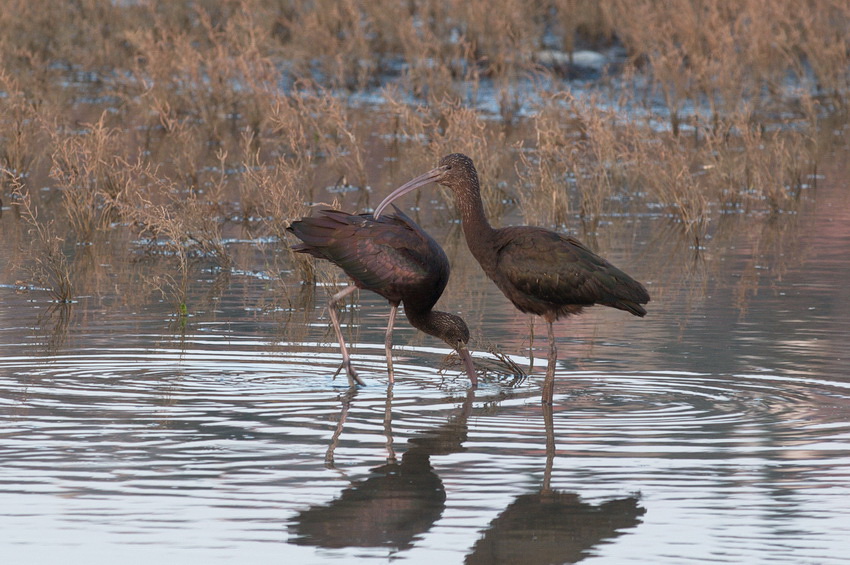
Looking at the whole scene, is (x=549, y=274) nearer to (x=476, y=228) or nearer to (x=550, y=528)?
(x=476, y=228)

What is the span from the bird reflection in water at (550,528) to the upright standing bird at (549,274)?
184 cm

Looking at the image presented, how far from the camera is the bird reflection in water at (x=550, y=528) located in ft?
16.8

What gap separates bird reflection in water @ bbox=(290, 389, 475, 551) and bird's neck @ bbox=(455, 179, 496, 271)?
1.37 metres

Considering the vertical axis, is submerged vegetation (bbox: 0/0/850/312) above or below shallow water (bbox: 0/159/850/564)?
above

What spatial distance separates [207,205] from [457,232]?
221 cm

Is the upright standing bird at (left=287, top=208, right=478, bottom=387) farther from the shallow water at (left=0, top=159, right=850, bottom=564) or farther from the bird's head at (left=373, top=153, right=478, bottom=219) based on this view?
the shallow water at (left=0, top=159, right=850, bottom=564)

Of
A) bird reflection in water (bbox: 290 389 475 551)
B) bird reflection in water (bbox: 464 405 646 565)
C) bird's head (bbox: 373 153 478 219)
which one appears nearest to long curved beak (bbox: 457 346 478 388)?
bird's head (bbox: 373 153 478 219)

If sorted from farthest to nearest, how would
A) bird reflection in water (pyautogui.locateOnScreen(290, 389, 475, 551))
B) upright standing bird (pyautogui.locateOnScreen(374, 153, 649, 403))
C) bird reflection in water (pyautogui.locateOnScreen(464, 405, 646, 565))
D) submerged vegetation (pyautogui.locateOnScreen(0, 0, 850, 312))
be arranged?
1. submerged vegetation (pyautogui.locateOnScreen(0, 0, 850, 312))
2. upright standing bird (pyautogui.locateOnScreen(374, 153, 649, 403))
3. bird reflection in water (pyautogui.locateOnScreen(290, 389, 475, 551))
4. bird reflection in water (pyautogui.locateOnScreen(464, 405, 646, 565))

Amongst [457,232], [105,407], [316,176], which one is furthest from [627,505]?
[316,176]

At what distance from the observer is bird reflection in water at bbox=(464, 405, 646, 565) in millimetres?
5125

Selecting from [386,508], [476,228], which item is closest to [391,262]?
[476,228]

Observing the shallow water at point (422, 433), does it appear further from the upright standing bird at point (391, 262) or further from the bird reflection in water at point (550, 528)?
the upright standing bird at point (391, 262)

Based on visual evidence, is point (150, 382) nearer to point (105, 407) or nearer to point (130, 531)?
point (105, 407)

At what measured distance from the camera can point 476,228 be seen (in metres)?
7.98
